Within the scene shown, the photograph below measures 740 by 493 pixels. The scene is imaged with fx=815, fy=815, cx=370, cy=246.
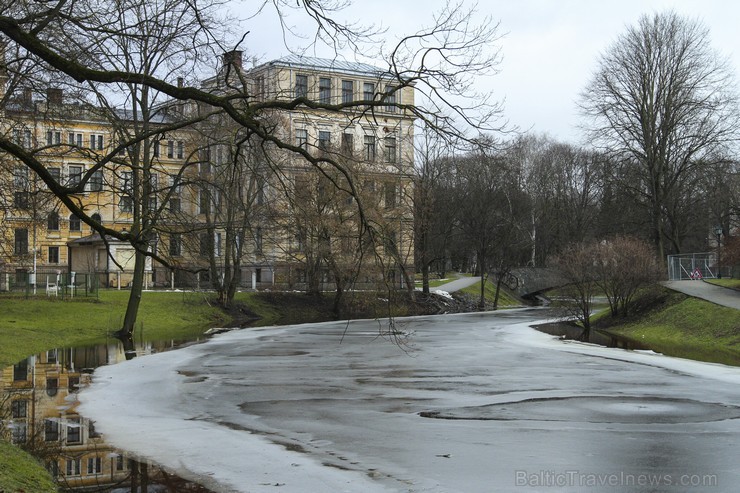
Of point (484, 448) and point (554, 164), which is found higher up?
point (554, 164)

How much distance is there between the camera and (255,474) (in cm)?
968

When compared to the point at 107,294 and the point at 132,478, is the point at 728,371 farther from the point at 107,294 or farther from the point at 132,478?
the point at 107,294

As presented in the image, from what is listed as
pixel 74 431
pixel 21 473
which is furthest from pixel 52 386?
pixel 21 473

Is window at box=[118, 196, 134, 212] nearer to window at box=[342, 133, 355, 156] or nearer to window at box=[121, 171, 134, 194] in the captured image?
window at box=[121, 171, 134, 194]

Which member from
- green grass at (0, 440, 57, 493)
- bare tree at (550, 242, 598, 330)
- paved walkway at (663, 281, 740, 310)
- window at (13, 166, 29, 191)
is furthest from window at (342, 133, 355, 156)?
paved walkway at (663, 281, 740, 310)

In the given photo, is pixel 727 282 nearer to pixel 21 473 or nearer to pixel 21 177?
pixel 21 177

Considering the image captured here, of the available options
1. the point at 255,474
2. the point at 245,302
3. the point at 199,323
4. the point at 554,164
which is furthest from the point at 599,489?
the point at 554,164

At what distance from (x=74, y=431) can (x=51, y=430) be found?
354 mm

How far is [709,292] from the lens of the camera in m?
38.6

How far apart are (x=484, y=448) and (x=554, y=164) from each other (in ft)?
278

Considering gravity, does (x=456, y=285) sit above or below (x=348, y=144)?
below

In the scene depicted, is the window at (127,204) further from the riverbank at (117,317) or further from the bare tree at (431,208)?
the bare tree at (431,208)

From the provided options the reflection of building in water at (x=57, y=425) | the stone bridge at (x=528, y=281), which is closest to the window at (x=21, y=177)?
the reflection of building in water at (x=57, y=425)

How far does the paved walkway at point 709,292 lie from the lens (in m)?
35.0
